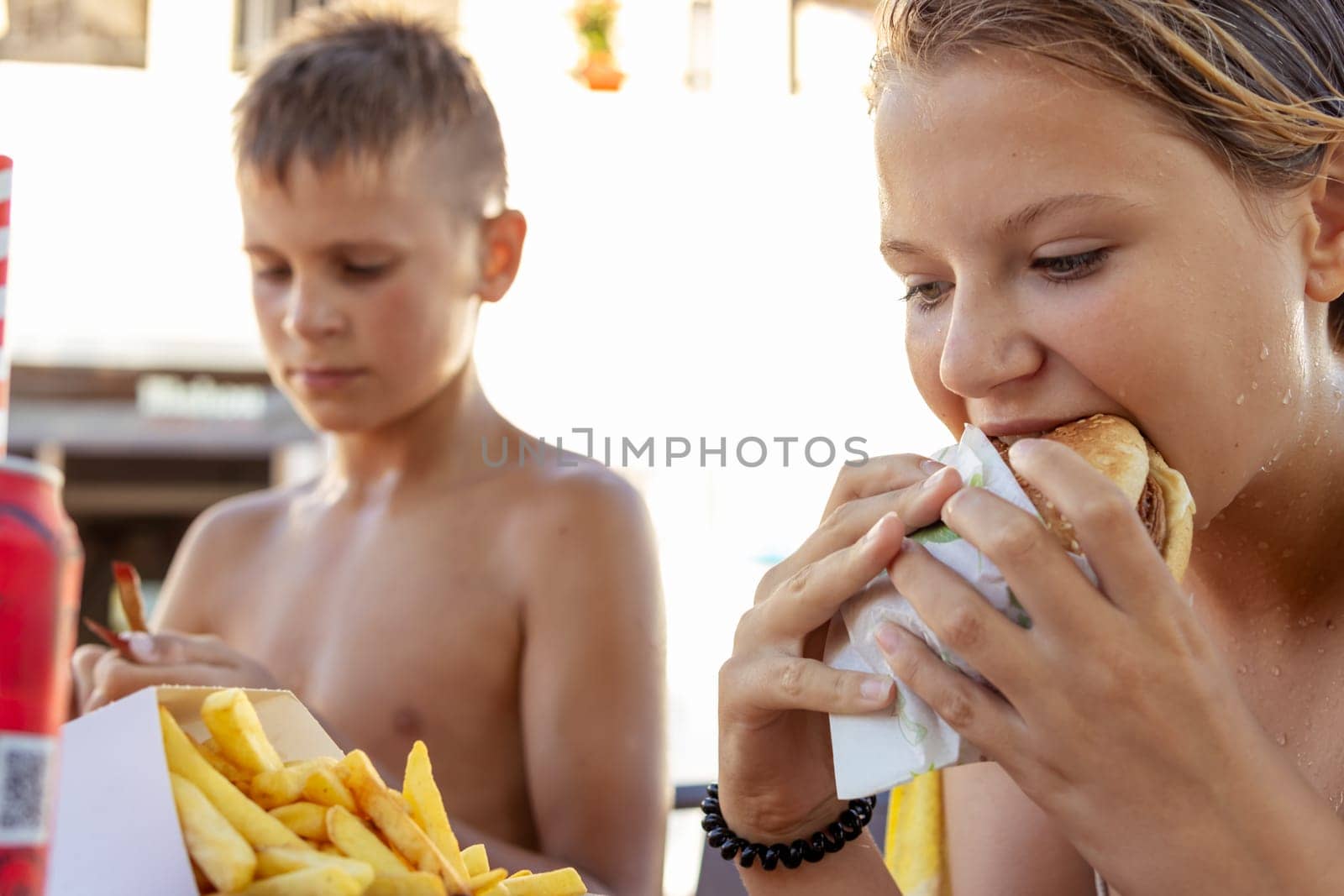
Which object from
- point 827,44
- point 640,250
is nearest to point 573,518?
point 640,250

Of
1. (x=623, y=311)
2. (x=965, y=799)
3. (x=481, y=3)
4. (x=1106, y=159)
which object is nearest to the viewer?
(x=1106, y=159)

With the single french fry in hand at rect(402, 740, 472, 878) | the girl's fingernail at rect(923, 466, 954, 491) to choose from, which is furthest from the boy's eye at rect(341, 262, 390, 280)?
the girl's fingernail at rect(923, 466, 954, 491)

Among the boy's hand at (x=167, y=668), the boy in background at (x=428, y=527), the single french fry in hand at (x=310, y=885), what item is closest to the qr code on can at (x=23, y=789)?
the single french fry in hand at (x=310, y=885)

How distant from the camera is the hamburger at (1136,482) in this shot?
1311 millimetres

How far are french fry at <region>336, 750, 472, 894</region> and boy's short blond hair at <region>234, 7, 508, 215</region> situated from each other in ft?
5.94

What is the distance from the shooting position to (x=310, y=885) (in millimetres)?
936

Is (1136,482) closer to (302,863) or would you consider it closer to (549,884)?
(549,884)

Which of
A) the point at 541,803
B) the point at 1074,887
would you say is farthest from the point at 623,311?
the point at 1074,887

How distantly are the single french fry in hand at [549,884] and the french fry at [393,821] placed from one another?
3.5 inches

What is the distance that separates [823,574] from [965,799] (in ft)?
2.74

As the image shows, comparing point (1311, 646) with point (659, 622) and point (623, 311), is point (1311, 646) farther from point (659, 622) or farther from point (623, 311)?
point (623, 311)

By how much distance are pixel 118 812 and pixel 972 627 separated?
0.77 metres

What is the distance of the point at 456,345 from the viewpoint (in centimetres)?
280

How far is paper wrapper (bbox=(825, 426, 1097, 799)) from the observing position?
1248mm
